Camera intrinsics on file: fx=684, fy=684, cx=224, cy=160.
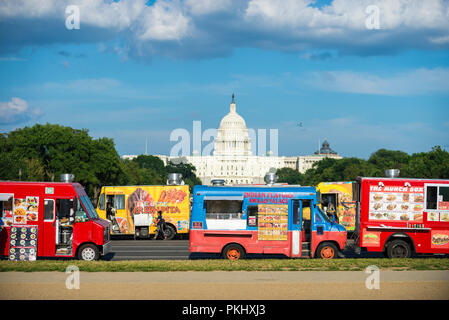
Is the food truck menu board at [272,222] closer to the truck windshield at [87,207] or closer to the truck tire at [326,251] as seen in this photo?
the truck tire at [326,251]

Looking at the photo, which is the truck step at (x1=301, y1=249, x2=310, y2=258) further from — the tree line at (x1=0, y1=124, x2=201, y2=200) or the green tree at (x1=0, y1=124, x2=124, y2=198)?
the green tree at (x1=0, y1=124, x2=124, y2=198)

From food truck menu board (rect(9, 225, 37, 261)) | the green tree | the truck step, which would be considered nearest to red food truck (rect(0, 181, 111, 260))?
food truck menu board (rect(9, 225, 37, 261))

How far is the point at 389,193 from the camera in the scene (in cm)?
2592

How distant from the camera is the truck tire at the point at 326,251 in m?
25.7

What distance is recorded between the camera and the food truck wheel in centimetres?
2556

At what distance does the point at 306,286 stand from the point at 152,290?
414cm

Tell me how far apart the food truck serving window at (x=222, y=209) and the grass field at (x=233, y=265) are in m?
2.16

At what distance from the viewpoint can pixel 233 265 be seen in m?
22.5

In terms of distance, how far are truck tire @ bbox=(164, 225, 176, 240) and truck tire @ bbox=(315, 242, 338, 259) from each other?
13.5m

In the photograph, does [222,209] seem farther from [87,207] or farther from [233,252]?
[87,207]

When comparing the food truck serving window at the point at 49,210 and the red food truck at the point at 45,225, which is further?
the food truck serving window at the point at 49,210

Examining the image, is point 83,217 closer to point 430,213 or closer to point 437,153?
point 430,213
